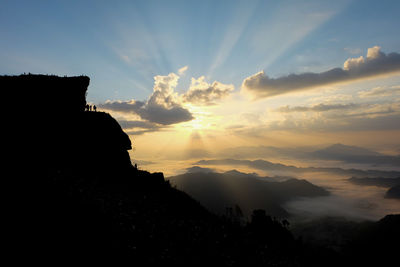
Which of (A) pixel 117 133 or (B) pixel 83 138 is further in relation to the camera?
(A) pixel 117 133

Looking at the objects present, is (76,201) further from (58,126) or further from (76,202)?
(58,126)

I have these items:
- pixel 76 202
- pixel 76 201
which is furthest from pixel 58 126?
pixel 76 202

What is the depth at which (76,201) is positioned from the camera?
17859mm

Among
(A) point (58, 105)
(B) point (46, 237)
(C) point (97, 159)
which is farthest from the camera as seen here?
(C) point (97, 159)

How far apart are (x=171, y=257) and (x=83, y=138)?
26.6m

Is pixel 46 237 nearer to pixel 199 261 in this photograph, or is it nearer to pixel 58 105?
pixel 199 261

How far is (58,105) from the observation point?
33.6 m

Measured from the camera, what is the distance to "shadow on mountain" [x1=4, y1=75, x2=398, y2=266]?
527 inches

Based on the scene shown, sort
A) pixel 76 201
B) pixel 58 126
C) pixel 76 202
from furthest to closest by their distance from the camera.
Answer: pixel 58 126 < pixel 76 201 < pixel 76 202

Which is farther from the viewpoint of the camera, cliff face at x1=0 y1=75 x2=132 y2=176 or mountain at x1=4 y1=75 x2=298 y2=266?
cliff face at x1=0 y1=75 x2=132 y2=176

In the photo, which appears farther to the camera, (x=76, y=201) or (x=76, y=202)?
(x=76, y=201)

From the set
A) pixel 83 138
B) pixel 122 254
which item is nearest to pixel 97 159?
pixel 83 138

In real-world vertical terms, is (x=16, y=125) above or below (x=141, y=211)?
above

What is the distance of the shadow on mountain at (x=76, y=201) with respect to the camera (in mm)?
13383
